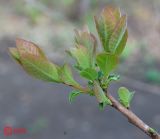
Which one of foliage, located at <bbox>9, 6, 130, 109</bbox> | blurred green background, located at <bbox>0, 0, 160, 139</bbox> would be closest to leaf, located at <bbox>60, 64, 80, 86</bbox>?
foliage, located at <bbox>9, 6, 130, 109</bbox>

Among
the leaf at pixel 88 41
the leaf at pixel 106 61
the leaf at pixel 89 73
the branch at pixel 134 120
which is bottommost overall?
the branch at pixel 134 120

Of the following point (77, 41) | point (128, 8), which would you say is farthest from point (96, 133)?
point (77, 41)

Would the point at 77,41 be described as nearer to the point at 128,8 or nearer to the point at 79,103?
the point at 79,103

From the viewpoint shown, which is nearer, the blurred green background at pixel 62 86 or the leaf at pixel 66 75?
the leaf at pixel 66 75

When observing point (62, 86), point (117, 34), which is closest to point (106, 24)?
point (117, 34)

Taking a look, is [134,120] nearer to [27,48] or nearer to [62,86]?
[27,48]

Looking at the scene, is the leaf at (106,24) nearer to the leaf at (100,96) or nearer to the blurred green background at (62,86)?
the leaf at (100,96)

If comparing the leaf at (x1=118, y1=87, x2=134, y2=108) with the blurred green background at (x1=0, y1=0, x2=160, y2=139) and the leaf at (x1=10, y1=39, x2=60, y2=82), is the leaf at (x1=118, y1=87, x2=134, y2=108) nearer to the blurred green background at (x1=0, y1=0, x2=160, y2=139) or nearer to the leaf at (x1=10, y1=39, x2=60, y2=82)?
the leaf at (x1=10, y1=39, x2=60, y2=82)

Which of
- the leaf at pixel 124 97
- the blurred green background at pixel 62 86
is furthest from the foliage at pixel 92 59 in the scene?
the blurred green background at pixel 62 86
